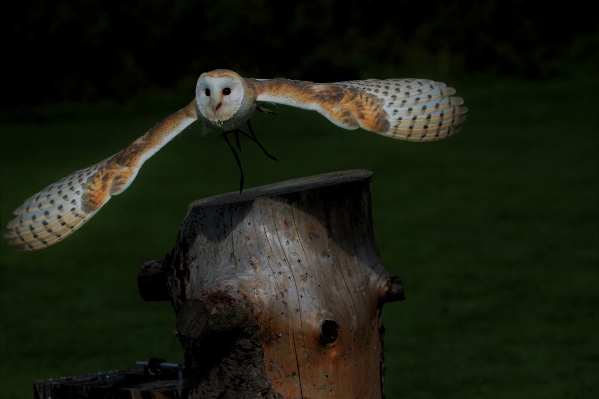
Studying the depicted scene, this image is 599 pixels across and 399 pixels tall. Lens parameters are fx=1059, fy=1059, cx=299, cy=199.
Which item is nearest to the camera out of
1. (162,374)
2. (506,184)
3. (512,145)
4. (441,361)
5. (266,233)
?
(266,233)

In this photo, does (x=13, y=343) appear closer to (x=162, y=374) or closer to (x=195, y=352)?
(x=162, y=374)

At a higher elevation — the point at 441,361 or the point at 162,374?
the point at 162,374

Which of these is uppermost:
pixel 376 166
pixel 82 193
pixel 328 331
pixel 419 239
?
pixel 82 193

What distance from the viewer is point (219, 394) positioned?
3.12 meters

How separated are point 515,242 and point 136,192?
4196 mm

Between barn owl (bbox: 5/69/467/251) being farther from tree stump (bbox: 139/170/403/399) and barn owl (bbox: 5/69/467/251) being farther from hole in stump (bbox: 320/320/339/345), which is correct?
hole in stump (bbox: 320/320/339/345)

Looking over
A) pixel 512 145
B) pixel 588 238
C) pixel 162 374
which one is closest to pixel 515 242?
pixel 588 238

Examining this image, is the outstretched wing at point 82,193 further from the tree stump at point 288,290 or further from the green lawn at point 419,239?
the green lawn at point 419,239

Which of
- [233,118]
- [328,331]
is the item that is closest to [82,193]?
[233,118]

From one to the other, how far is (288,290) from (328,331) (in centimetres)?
17

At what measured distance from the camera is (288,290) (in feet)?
10.2

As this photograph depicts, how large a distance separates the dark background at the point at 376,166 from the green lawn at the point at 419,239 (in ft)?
0.09

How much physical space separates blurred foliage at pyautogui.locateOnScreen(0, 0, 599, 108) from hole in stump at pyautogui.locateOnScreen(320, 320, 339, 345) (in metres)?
10.8

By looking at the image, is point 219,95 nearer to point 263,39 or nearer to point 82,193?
point 82,193
